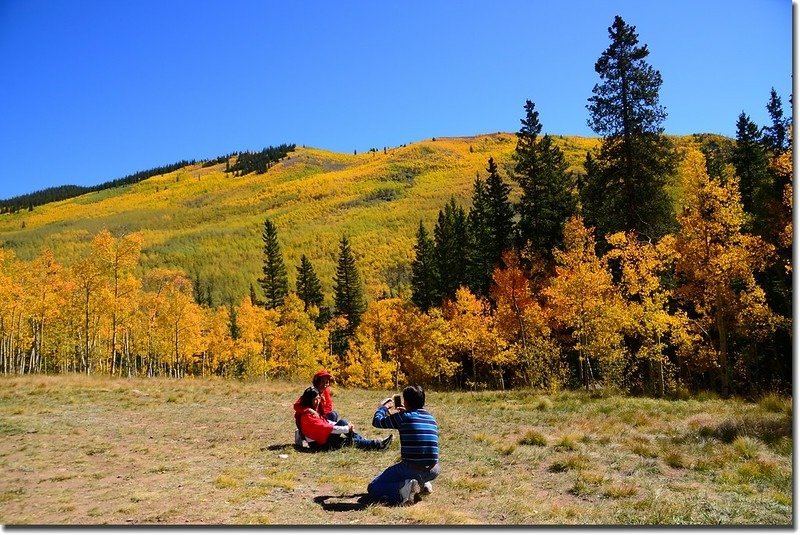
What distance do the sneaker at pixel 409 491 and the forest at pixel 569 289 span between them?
613 inches

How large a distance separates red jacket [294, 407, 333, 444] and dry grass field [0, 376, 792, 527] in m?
0.46

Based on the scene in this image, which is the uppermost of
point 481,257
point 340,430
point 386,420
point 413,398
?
point 481,257

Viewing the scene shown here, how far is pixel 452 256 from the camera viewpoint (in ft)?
157

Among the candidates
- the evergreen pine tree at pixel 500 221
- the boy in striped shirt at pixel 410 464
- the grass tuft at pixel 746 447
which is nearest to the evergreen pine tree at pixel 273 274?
the evergreen pine tree at pixel 500 221

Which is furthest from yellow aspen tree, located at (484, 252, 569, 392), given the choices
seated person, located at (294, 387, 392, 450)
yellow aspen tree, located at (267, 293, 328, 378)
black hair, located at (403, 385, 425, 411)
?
black hair, located at (403, 385, 425, 411)

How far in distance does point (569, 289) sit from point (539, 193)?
12.7 metres

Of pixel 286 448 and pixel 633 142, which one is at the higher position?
pixel 633 142

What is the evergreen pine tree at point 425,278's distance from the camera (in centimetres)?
5022

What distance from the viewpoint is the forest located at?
71.3 ft

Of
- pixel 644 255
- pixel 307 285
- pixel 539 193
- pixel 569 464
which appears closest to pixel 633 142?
pixel 644 255

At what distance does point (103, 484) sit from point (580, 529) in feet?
22.5

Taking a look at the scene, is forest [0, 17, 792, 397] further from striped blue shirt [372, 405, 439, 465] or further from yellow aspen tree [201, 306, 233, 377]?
striped blue shirt [372, 405, 439, 465]

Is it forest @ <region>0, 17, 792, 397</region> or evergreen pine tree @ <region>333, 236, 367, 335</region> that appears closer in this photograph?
forest @ <region>0, 17, 792, 397</region>

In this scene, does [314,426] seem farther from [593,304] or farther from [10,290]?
[10,290]
